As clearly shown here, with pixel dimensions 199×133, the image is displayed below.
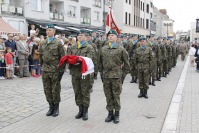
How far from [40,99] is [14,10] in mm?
18883

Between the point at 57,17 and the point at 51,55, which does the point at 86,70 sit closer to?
the point at 51,55

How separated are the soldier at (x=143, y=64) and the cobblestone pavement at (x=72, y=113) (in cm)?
42

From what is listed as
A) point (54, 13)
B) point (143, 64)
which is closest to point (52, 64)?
point (143, 64)

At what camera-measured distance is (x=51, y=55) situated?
6.70 metres

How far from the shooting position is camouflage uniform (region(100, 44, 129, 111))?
6.46m

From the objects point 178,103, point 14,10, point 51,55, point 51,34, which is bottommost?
point 178,103

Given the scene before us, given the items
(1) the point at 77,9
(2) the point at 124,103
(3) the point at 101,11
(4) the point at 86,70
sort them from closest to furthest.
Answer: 1. (4) the point at 86,70
2. (2) the point at 124,103
3. (1) the point at 77,9
4. (3) the point at 101,11

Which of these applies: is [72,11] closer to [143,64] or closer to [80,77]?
[143,64]

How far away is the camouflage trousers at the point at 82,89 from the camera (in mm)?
6563

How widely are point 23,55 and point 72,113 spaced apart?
7182mm

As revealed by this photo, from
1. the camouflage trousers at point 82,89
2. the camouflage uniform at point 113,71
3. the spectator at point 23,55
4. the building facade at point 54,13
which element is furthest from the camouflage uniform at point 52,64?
the building facade at point 54,13

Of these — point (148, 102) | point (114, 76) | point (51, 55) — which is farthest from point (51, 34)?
point (148, 102)

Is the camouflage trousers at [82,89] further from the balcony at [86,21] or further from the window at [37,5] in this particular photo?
the balcony at [86,21]

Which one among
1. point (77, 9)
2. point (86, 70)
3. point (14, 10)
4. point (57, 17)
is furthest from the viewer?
point (77, 9)
